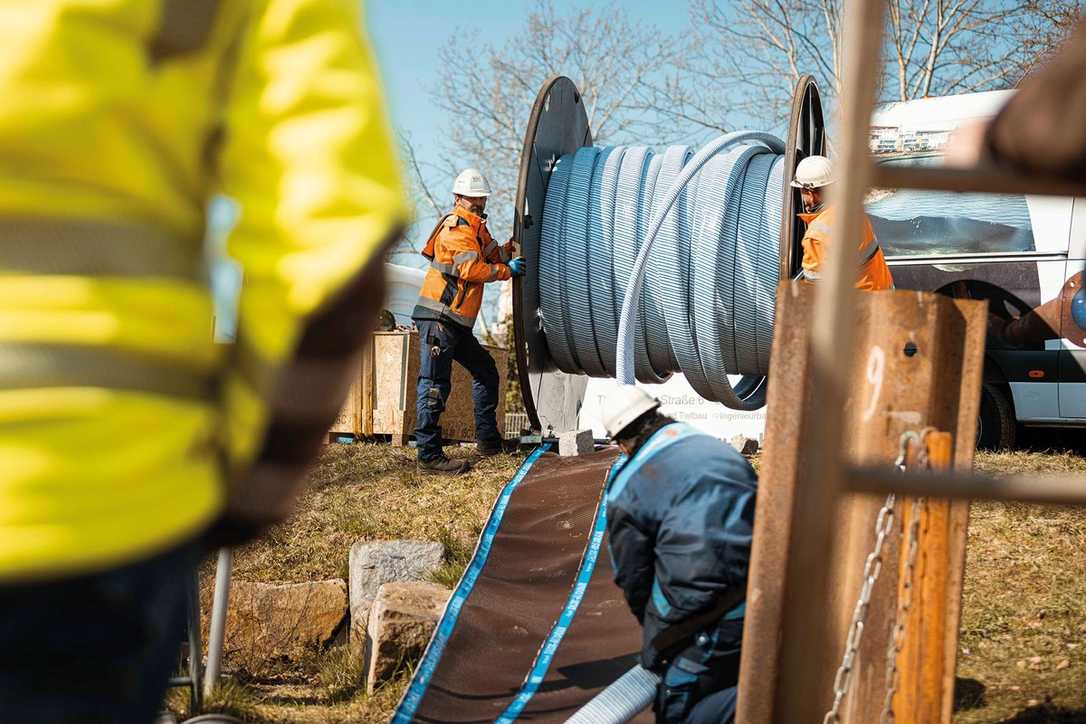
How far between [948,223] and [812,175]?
5.31 ft

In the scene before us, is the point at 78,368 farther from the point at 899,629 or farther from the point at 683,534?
the point at 683,534

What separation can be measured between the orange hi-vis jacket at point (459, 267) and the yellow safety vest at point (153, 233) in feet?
24.6

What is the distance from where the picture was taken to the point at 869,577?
271cm

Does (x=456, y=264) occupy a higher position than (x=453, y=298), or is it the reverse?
(x=456, y=264)

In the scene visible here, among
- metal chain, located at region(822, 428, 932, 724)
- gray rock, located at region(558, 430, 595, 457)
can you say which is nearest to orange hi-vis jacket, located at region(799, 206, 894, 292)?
gray rock, located at region(558, 430, 595, 457)

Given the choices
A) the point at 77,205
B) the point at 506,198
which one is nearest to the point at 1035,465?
the point at 77,205

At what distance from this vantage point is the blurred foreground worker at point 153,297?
101cm

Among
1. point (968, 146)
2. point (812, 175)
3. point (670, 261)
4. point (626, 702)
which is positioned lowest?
point (626, 702)

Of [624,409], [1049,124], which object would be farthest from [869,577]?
[624,409]

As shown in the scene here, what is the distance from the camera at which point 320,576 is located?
7262mm

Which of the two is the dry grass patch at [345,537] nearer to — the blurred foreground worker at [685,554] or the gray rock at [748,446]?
the gray rock at [748,446]

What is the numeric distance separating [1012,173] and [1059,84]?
149mm

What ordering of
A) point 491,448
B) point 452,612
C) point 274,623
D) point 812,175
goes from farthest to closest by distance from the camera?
point 491,448 < point 812,175 < point 274,623 < point 452,612

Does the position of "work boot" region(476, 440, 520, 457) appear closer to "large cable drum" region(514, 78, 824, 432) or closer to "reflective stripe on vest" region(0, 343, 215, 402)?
"large cable drum" region(514, 78, 824, 432)
